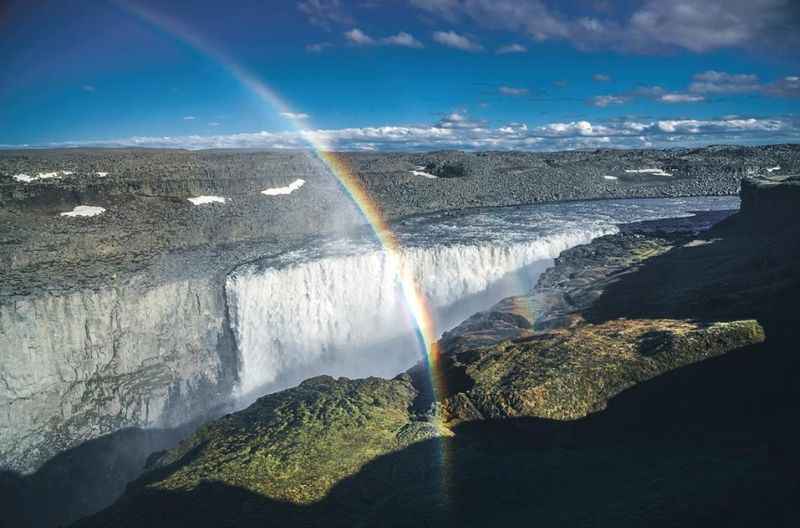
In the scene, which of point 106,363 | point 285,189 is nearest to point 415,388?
point 106,363

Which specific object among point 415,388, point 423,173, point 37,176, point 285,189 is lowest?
point 415,388

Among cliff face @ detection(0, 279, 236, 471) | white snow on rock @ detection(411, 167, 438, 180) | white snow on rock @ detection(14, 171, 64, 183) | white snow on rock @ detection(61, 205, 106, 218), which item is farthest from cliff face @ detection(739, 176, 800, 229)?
white snow on rock @ detection(14, 171, 64, 183)

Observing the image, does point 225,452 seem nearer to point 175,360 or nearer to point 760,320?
point 760,320

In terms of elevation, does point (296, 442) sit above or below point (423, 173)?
below

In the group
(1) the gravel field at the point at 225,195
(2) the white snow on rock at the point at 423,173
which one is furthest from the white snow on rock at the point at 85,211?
(2) the white snow on rock at the point at 423,173

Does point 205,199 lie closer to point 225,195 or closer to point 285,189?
point 225,195

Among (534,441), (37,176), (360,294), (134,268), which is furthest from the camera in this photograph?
(37,176)

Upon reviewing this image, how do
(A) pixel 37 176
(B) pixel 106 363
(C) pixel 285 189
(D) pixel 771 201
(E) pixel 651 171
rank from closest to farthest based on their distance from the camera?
(B) pixel 106 363, (D) pixel 771 201, (A) pixel 37 176, (C) pixel 285 189, (E) pixel 651 171
